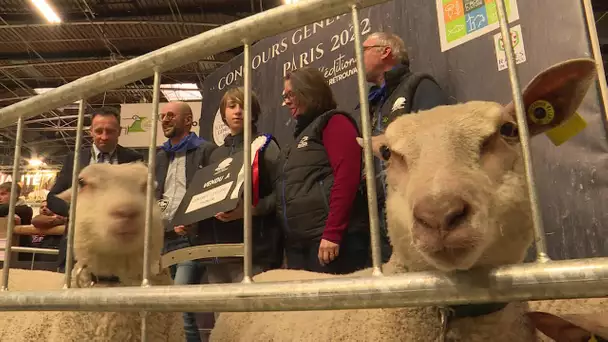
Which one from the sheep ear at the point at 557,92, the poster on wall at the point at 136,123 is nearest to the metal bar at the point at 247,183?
the sheep ear at the point at 557,92

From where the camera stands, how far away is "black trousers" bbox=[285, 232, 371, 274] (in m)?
2.34

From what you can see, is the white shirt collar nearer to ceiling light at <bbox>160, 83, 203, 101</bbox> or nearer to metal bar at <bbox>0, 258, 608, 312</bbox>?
metal bar at <bbox>0, 258, 608, 312</bbox>

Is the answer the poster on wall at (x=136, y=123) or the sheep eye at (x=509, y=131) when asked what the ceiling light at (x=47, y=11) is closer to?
the poster on wall at (x=136, y=123)

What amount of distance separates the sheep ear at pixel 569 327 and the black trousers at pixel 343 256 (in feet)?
4.00

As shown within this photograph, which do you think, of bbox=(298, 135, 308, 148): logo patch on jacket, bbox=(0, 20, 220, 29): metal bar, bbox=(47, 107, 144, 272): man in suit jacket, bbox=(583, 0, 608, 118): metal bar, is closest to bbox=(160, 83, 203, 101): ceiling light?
bbox=(0, 20, 220, 29): metal bar

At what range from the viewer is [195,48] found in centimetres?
141

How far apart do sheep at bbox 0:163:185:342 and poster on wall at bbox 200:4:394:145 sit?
195 centimetres

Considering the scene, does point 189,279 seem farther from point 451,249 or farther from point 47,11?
point 47,11

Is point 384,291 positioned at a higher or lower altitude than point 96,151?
lower

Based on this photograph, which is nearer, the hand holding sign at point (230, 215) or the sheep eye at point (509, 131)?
the sheep eye at point (509, 131)

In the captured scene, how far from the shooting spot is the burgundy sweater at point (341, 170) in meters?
2.24

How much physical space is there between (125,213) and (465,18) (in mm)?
2178

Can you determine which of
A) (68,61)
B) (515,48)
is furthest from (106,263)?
(68,61)

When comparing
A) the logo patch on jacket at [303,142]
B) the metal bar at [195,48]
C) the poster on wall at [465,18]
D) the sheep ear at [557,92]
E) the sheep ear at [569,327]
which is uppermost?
the poster on wall at [465,18]
